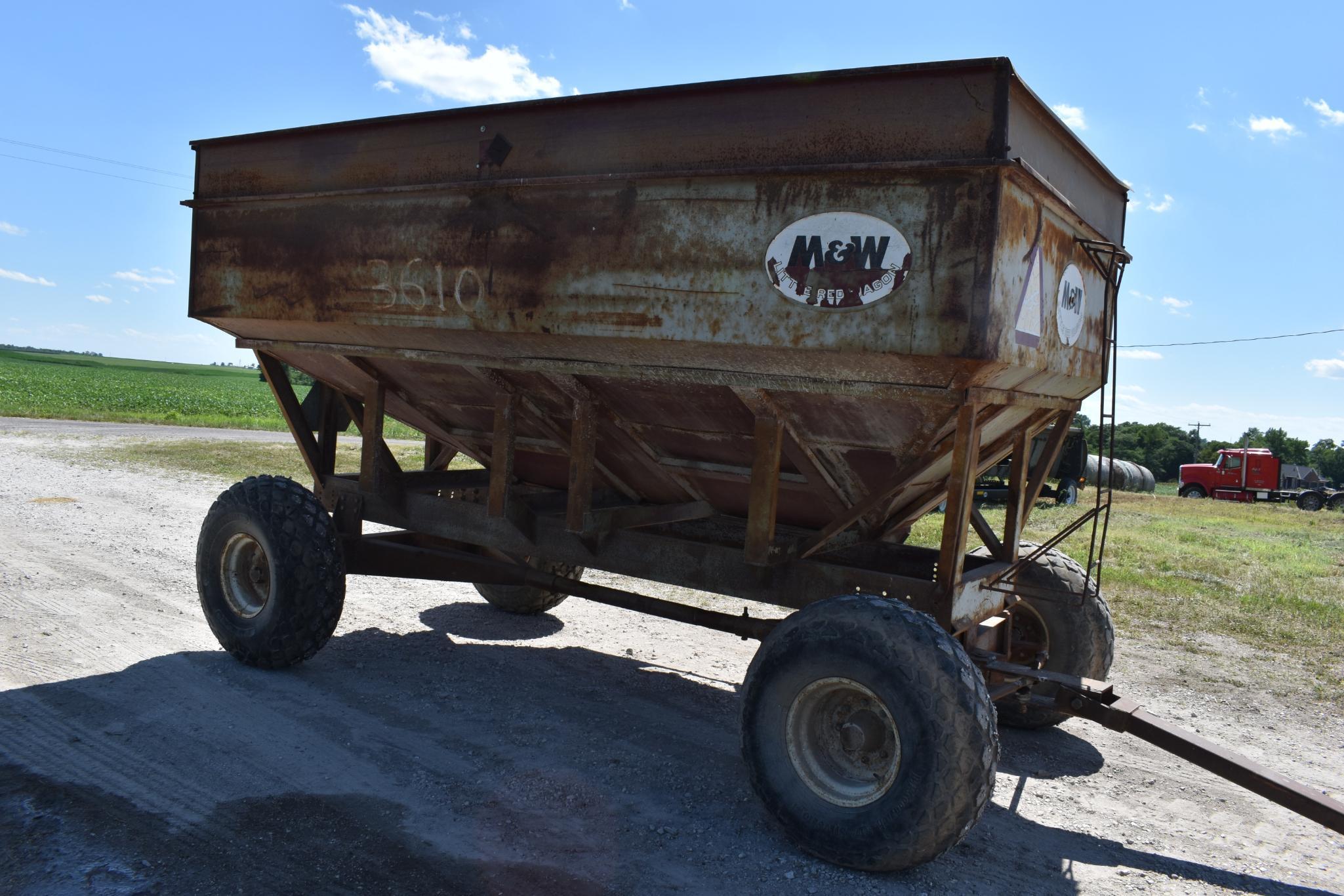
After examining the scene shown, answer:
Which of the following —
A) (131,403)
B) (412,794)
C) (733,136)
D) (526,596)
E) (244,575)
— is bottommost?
(412,794)

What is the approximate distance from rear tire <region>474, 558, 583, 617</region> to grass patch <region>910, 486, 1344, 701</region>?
4.87 m

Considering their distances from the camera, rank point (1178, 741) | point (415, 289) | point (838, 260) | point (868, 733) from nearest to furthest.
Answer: point (838, 260)
point (868, 733)
point (1178, 741)
point (415, 289)

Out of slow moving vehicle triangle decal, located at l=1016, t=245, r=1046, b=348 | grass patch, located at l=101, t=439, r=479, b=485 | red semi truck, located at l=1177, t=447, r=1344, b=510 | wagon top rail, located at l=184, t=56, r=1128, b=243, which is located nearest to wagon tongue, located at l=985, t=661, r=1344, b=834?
slow moving vehicle triangle decal, located at l=1016, t=245, r=1046, b=348

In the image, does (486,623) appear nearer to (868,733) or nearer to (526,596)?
(526,596)

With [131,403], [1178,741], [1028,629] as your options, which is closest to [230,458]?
[1028,629]

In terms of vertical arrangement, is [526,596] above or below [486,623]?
above

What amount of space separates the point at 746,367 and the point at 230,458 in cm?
1674

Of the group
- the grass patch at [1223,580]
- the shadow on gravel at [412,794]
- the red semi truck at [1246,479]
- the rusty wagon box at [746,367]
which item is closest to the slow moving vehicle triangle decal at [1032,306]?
the rusty wagon box at [746,367]

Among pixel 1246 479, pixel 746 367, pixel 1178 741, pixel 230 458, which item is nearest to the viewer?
pixel 1178 741

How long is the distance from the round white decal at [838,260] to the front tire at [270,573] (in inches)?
130

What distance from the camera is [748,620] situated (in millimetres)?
4996

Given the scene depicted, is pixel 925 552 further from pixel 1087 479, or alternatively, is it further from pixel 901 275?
pixel 1087 479

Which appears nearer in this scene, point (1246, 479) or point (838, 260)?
point (838, 260)

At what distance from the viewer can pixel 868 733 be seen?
3768mm
